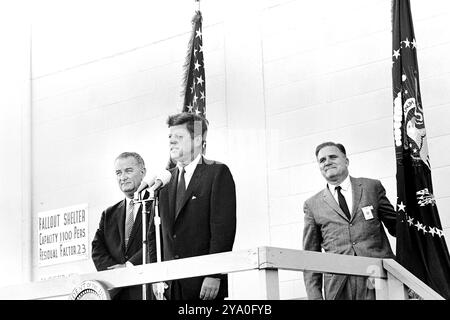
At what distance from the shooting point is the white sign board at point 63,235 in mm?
7258

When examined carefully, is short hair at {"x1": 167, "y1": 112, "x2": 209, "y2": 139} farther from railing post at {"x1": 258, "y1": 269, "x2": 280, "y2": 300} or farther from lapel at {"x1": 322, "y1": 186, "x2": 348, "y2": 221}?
railing post at {"x1": 258, "y1": 269, "x2": 280, "y2": 300}

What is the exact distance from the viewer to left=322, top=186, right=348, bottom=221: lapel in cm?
544

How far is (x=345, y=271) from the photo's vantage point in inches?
158

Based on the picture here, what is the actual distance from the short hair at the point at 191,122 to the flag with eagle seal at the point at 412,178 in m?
1.31

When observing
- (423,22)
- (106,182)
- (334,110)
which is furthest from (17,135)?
(423,22)

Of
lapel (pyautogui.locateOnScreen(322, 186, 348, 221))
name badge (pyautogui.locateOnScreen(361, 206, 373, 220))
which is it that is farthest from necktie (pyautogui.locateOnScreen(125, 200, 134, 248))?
name badge (pyautogui.locateOnScreen(361, 206, 373, 220))

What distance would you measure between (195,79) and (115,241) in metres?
1.28

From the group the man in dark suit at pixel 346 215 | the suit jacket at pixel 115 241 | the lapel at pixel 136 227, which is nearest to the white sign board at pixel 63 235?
the suit jacket at pixel 115 241

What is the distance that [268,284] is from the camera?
12.0 ft

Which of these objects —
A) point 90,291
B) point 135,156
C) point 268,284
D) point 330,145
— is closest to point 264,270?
point 268,284

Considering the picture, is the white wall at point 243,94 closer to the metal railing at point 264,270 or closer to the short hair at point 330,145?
the short hair at point 330,145

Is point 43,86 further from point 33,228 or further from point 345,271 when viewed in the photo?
point 345,271

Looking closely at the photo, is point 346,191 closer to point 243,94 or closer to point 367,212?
point 367,212

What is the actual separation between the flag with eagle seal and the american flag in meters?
1.45
